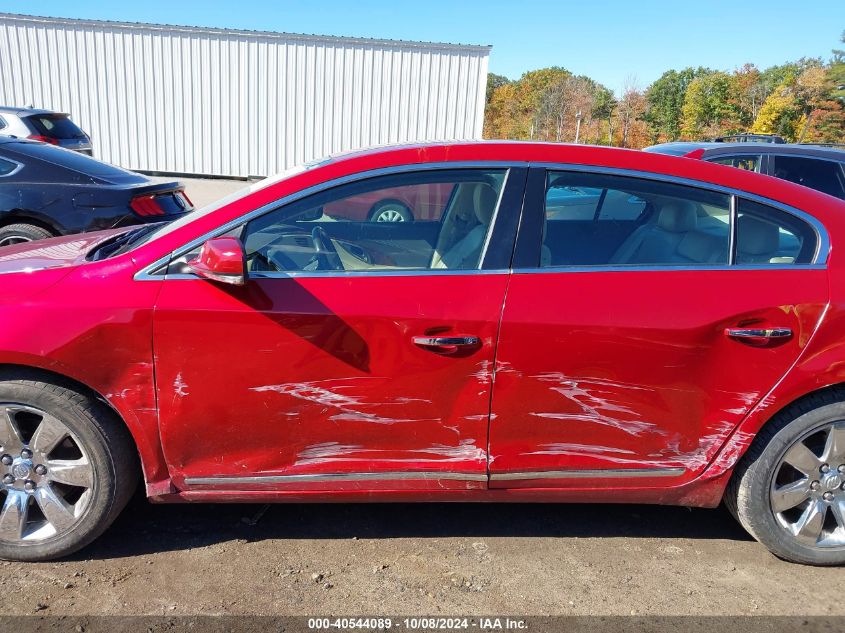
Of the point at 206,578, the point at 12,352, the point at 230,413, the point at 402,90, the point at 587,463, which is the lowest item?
the point at 206,578

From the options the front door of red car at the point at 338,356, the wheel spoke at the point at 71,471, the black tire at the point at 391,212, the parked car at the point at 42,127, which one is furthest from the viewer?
the parked car at the point at 42,127

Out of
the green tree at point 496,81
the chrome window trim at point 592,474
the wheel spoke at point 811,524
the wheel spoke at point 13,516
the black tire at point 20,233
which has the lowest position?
the wheel spoke at point 13,516

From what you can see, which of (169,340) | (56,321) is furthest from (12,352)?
(169,340)

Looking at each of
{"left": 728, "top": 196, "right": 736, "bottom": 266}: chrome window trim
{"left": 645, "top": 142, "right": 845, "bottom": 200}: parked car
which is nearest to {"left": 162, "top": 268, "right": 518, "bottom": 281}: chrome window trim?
{"left": 728, "top": 196, "right": 736, "bottom": 266}: chrome window trim

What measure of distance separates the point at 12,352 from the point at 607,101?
3579 centimetres

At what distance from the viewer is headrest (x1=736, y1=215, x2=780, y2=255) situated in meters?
2.75

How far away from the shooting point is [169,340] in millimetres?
2525

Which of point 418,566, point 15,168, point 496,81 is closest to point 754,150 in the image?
point 418,566

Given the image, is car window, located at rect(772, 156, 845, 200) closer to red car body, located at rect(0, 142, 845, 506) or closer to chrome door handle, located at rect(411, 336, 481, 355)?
red car body, located at rect(0, 142, 845, 506)

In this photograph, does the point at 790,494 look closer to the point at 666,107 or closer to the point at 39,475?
the point at 39,475

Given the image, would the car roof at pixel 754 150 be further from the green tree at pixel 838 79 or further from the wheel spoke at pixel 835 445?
the green tree at pixel 838 79

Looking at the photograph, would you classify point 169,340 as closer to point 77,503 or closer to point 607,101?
point 77,503

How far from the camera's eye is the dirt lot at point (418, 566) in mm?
2568

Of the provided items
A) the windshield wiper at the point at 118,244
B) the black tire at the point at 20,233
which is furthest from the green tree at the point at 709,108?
the windshield wiper at the point at 118,244
